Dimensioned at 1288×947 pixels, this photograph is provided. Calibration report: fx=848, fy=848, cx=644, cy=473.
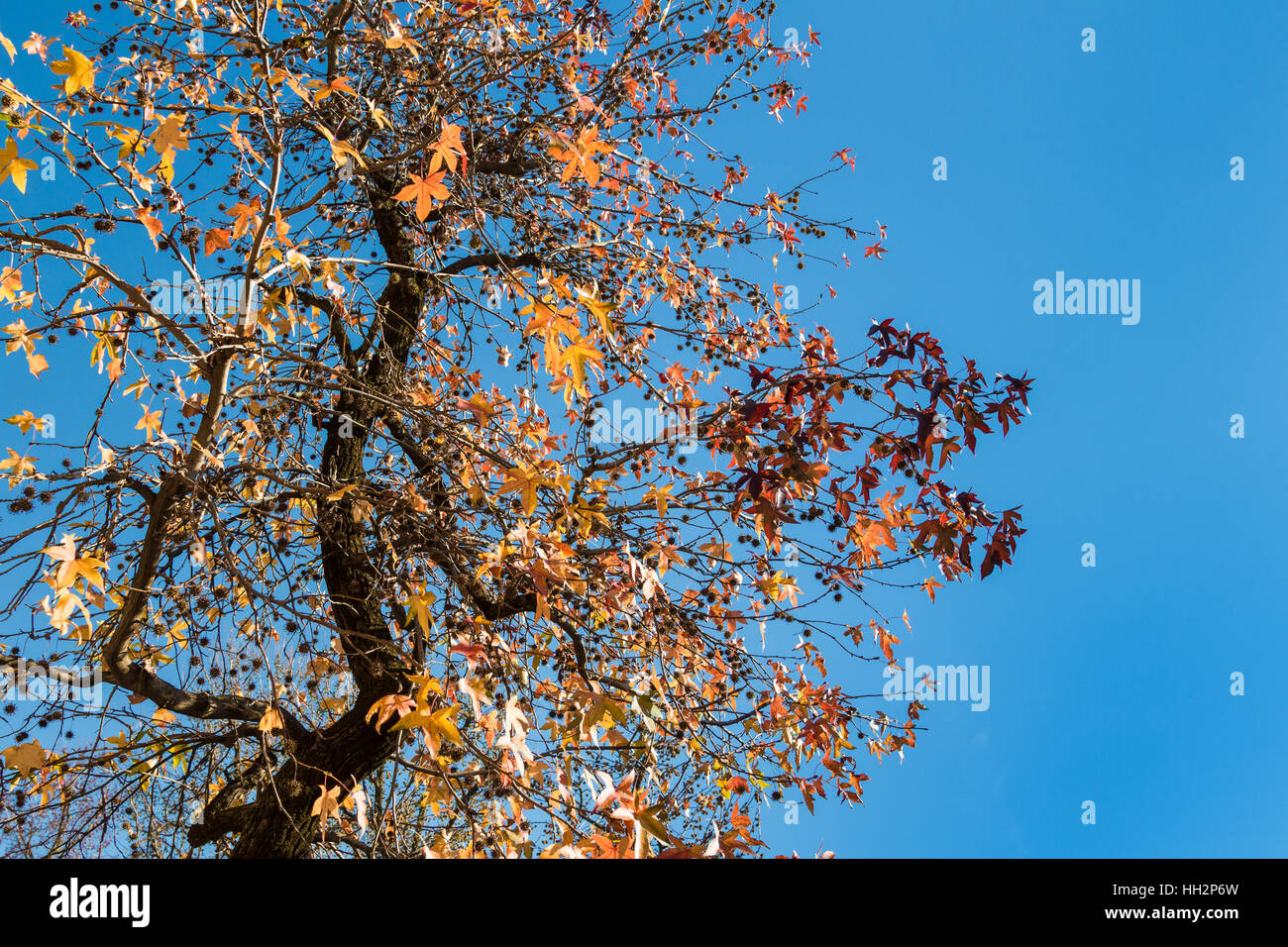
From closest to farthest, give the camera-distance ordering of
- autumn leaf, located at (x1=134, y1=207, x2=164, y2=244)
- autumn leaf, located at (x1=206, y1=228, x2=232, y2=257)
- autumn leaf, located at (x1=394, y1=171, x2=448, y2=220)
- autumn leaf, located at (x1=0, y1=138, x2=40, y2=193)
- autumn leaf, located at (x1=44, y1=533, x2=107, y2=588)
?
Result: autumn leaf, located at (x1=44, y1=533, x2=107, y2=588) < autumn leaf, located at (x1=0, y1=138, x2=40, y2=193) < autumn leaf, located at (x1=394, y1=171, x2=448, y2=220) < autumn leaf, located at (x1=134, y1=207, x2=164, y2=244) < autumn leaf, located at (x1=206, y1=228, x2=232, y2=257)

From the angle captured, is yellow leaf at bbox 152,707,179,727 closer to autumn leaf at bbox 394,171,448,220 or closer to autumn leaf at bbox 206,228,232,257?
autumn leaf at bbox 206,228,232,257

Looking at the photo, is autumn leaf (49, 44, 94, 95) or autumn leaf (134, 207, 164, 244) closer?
autumn leaf (49, 44, 94, 95)

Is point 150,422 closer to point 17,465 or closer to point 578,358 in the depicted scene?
point 17,465

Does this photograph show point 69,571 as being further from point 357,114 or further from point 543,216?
point 543,216

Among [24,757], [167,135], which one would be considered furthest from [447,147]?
[24,757]

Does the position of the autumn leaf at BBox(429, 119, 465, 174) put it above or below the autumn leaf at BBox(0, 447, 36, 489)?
above

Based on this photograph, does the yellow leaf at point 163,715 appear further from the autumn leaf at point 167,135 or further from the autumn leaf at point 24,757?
the autumn leaf at point 167,135

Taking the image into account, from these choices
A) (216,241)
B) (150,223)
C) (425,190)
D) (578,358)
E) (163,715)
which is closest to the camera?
(578,358)

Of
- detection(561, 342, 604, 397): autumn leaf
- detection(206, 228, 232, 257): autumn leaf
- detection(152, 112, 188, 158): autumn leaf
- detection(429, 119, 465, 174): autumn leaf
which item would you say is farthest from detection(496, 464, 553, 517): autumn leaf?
detection(206, 228, 232, 257): autumn leaf

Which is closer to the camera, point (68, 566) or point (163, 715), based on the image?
point (68, 566)

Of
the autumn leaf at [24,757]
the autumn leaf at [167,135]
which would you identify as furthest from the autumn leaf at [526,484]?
the autumn leaf at [24,757]

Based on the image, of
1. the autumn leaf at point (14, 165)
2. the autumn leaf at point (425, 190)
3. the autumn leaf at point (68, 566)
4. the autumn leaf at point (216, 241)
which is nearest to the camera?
the autumn leaf at point (68, 566)
